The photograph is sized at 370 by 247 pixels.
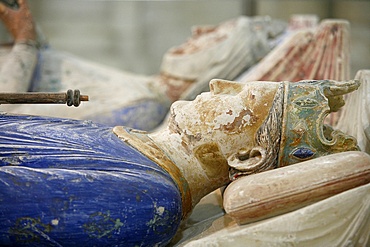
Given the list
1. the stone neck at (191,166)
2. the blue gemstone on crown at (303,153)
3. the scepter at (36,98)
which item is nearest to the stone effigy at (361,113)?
the blue gemstone on crown at (303,153)

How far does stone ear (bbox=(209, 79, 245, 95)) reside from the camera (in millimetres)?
2066

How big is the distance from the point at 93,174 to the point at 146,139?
0.98 feet

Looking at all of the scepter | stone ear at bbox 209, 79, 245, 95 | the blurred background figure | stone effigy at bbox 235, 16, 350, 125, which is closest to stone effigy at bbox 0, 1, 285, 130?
stone effigy at bbox 235, 16, 350, 125

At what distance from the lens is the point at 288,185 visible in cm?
179

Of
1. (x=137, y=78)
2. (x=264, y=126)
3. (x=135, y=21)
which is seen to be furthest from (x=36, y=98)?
(x=135, y=21)

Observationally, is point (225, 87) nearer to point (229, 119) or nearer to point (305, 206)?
point (229, 119)

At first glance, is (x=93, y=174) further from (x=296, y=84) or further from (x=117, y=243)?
(x=296, y=84)

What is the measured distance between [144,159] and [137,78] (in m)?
Answer: 2.31

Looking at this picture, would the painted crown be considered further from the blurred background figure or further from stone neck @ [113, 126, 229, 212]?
the blurred background figure

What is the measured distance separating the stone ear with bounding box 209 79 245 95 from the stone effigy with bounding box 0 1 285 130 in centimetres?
145

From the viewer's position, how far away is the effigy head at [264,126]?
195cm

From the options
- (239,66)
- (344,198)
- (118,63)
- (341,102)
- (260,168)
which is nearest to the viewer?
(344,198)

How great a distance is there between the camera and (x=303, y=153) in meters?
1.95

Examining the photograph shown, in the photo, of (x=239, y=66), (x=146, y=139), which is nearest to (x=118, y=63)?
(x=239, y=66)
